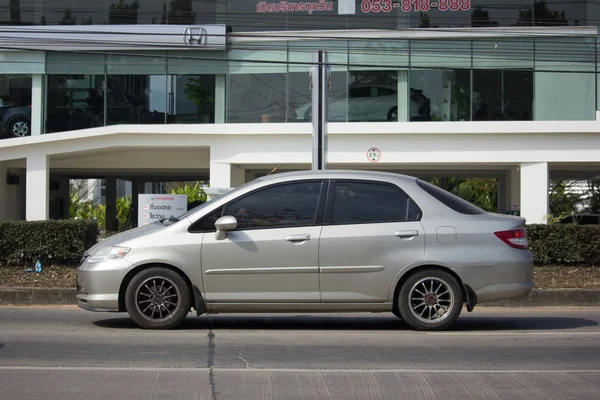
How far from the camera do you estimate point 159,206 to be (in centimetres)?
1658

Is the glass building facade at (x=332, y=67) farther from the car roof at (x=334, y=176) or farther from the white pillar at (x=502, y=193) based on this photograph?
the car roof at (x=334, y=176)

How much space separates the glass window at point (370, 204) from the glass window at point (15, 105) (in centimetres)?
2017

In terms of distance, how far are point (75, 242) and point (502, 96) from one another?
48.7 feet

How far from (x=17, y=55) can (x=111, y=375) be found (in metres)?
21.8

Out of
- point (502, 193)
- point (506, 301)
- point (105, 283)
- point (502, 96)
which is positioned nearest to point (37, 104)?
point (502, 96)

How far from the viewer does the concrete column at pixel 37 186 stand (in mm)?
26203

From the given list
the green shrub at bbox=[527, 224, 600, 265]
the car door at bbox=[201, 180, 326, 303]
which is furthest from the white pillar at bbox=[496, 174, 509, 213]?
the car door at bbox=[201, 180, 326, 303]

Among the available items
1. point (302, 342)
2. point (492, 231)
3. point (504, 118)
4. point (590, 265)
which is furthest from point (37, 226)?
point (504, 118)

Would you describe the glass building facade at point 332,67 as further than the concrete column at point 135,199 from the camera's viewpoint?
No

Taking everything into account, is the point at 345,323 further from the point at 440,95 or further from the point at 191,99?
the point at 191,99

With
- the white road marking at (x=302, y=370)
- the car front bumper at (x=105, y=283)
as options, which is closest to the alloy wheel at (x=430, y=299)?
the white road marking at (x=302, y=370)

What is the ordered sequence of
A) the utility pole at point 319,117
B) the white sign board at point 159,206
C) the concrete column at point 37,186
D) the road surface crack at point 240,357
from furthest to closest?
the concrete column at point 37,186, the utility pole at point 319,117, the white sign board at point 159,206, the road surface crack at point 240,357

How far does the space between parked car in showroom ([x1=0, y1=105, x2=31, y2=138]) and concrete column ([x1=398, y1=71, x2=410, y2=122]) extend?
1235 centimetres

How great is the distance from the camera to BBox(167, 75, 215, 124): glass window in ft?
83.6
